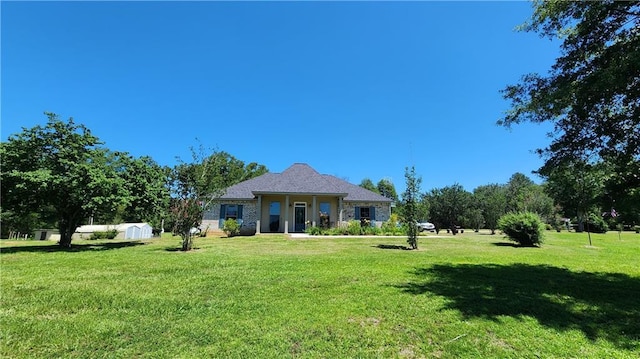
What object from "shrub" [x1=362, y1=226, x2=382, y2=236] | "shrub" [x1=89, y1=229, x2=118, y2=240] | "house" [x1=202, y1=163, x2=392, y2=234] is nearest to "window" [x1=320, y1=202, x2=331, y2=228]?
"house" [x1=202, y1=163, x2=392, y2=234]

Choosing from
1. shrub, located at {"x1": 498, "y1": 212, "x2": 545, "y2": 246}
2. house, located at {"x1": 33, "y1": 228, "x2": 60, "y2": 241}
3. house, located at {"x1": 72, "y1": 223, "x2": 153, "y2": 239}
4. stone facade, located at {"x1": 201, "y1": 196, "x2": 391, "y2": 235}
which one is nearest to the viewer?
shrub, located at {"x1": 498, "y1": 212, "x2": 545, "y2": 246}

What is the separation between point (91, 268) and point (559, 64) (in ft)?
39.6

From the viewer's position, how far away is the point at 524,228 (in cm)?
1487

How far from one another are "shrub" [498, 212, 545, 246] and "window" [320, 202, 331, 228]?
36.3 feet

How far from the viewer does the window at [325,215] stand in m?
22.2

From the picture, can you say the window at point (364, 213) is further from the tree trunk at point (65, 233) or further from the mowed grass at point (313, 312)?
the tree trunk at point (65, 233)

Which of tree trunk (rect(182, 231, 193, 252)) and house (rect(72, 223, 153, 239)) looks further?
house (rect(72, 223, 153, 239))

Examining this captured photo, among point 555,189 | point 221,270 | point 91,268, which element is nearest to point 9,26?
point 91,268

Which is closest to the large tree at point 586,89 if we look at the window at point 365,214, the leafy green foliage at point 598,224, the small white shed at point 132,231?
the window at point 365,214

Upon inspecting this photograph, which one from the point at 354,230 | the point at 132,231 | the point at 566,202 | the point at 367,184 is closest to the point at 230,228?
the point at 354,230

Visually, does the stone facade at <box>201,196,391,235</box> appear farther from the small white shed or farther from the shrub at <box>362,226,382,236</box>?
the small white shed

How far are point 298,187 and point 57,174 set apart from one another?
43.5ft

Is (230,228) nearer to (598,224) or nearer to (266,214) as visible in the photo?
(266,214)

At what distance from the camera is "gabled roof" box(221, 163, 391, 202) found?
830 inches
